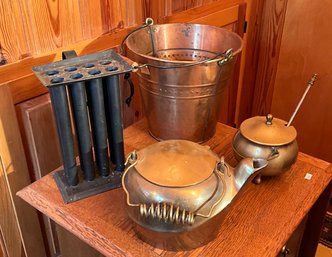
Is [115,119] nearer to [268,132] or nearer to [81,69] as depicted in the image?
[81,69]

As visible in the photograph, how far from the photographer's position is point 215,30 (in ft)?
3.75

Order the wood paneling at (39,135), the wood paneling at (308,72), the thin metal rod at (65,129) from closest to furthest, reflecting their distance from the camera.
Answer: the thin metal rod at (65,129) < the wood paneling at (39,135) < the wood paneling at (308,72)

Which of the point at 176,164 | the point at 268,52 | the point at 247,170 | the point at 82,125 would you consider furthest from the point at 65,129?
the point at 268,52

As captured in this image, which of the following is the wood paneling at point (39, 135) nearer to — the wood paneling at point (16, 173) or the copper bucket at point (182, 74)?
the wood paneling at point (16, 173)

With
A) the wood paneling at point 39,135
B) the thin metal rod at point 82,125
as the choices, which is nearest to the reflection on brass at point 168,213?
the thin metal rod at point 82,125

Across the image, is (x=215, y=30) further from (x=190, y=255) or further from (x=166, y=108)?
(x=190, y=255)

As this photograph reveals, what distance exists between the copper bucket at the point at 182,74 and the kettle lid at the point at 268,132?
131 mm

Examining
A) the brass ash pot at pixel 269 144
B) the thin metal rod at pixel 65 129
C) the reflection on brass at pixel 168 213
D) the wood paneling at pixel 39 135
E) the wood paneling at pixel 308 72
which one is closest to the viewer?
the reflection on brass at pixel 168 213

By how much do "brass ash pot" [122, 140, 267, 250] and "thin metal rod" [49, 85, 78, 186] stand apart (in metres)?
0.15

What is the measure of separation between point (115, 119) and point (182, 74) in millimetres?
190

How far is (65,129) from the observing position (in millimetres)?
852

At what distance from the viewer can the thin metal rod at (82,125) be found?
826mm

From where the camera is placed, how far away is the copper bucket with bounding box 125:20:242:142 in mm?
951

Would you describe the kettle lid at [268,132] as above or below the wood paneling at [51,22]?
below
